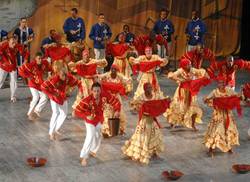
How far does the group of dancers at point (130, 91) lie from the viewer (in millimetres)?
10133

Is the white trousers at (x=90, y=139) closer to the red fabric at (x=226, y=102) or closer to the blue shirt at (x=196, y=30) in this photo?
the red fabric at (x=226, y=102)

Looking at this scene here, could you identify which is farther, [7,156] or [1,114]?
[1,114]

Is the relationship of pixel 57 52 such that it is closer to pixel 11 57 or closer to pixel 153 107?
pixel 11 57

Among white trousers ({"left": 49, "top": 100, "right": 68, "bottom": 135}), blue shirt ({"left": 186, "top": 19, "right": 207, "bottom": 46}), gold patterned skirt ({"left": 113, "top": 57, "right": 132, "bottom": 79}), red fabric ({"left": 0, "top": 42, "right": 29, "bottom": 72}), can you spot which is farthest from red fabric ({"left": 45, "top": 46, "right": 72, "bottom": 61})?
blue shirt ({"left": 186, "top": 19, "right": 207, "bottom": 46})

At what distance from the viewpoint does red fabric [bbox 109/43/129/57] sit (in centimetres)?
1466

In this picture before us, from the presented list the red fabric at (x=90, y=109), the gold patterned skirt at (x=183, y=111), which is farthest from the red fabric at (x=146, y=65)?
the red fabric at (x=90, y=109)

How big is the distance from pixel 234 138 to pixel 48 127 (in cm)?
378

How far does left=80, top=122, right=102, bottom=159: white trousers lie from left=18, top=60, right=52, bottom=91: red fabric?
2741 millimetres

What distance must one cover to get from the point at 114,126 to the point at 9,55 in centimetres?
441

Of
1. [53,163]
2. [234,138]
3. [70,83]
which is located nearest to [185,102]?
[234,138]

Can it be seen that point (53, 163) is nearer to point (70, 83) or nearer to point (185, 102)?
point (70, 83)

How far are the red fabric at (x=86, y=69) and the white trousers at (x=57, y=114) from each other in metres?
1.30

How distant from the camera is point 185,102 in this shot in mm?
12297

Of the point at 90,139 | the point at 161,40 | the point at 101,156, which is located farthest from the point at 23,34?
the point at 90,139
